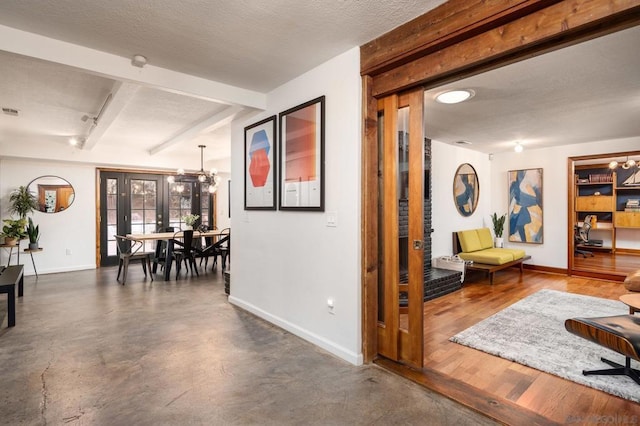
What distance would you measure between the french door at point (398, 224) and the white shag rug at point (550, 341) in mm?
846

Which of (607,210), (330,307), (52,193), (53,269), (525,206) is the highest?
(52,193)

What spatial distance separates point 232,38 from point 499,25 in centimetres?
181

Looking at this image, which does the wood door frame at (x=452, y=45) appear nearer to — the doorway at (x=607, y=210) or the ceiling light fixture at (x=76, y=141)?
the ceiling light fixture at (x=76, y=141)

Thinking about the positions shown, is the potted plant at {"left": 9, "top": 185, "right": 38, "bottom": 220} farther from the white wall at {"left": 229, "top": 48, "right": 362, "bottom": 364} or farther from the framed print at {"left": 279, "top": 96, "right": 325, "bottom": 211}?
the framed print at {"left": 279, "top": 96, "right": 325, "bottom": 211}

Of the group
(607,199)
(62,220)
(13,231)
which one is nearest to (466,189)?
(607,199)

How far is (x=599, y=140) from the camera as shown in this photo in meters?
5.68

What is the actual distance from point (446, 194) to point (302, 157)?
12.6 feet

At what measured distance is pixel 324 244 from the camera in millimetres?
2848

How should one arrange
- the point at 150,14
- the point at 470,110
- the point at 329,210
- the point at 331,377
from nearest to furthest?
the point at 150,14, the point at 331,377, the point at 329,210, the point at 470,110

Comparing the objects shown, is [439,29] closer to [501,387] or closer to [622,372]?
[501,387]

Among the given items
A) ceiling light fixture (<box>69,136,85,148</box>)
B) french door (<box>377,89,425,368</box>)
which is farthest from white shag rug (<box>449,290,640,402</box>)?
ceiling light fixture (<box>69,136,85,148</box>)

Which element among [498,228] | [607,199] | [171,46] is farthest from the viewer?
[607,199]

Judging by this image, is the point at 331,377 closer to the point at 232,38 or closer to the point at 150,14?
the point at 232,38

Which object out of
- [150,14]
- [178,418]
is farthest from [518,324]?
[150,14]
